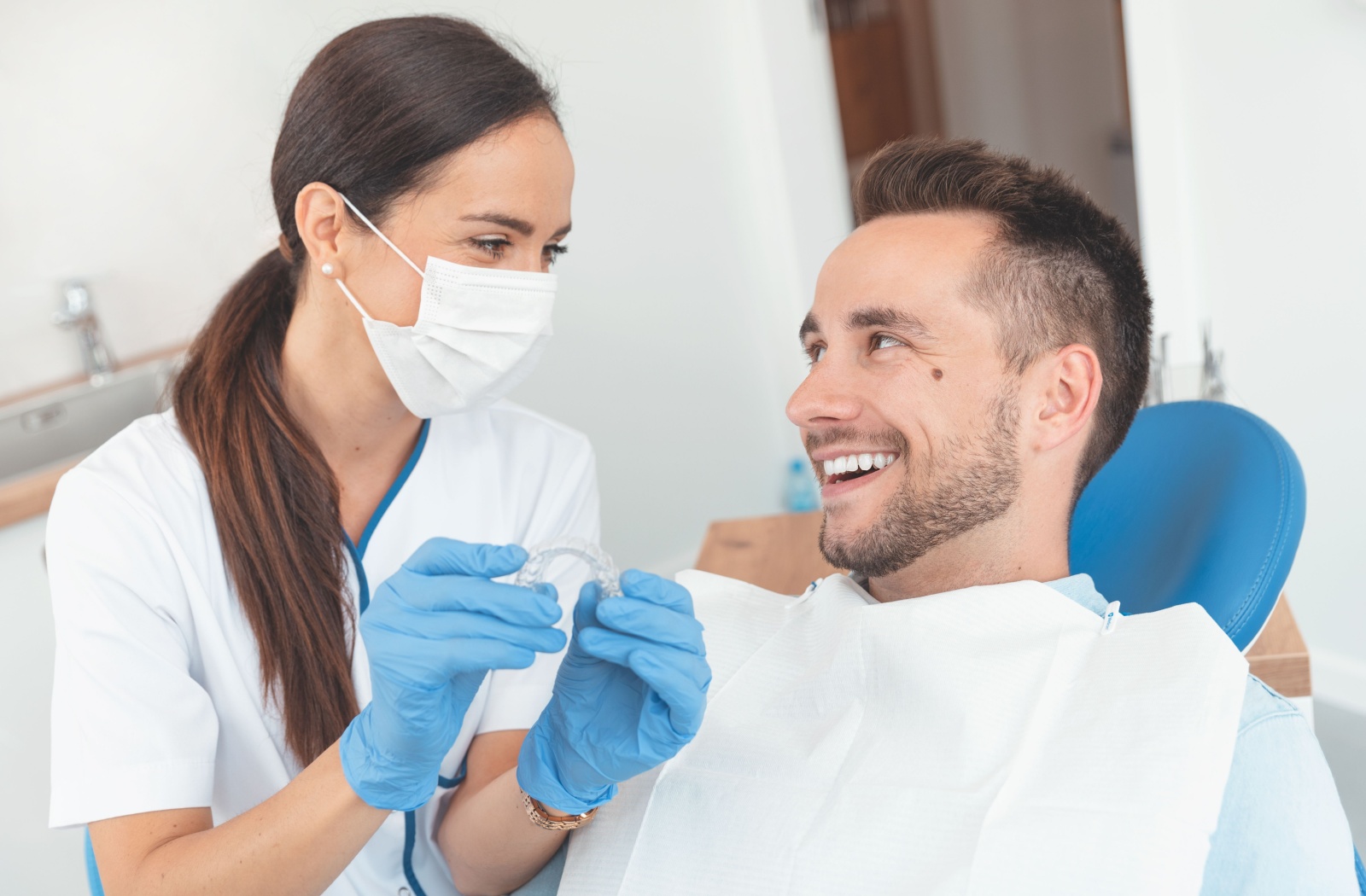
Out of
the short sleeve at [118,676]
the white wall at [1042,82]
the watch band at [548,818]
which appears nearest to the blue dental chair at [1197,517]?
the watch band at [548,818]

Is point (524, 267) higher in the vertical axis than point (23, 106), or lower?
lower

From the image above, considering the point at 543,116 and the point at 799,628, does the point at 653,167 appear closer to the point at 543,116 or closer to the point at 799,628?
the point at 543,116

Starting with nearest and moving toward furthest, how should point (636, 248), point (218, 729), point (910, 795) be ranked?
point (910, 795) < point (218, 729) < point (636, 248)

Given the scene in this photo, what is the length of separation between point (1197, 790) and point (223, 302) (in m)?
1.19

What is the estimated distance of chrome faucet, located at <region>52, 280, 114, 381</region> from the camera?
7.75ft

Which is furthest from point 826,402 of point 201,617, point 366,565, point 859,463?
point 201,617

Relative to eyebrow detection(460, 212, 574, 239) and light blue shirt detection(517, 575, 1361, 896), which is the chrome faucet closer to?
eyebrow detection(460, 212, 574, 239)

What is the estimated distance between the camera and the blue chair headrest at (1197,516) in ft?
3.64

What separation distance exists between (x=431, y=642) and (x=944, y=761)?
462 mm

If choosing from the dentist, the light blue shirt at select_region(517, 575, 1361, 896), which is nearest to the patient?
the light blue shirt at select_region(517, 575, 1361, 896)

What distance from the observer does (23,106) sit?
2297mm

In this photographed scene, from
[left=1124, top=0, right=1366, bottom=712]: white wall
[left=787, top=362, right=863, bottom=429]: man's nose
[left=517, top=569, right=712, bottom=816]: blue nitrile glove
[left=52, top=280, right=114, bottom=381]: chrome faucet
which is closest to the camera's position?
[left=517, top=569, right=712, bottom=816]: blue nitrile glove

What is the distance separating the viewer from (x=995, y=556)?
3.92ft

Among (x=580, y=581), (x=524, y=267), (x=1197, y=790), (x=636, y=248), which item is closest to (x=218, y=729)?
(x=580, y=581)
